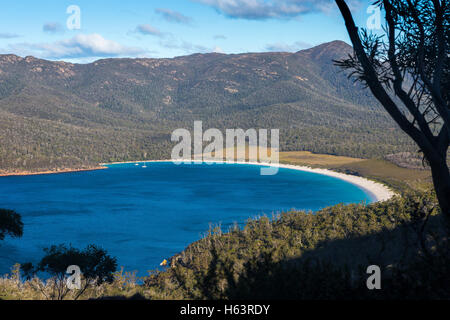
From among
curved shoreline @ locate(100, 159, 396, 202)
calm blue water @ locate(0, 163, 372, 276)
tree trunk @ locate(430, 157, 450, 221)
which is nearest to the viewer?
tree trunk @ locate(430, 157, 450, 221)

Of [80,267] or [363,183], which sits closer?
[80,267]

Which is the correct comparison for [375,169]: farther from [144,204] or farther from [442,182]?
[442,182]

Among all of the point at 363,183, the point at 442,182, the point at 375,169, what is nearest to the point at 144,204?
the point at 363,183

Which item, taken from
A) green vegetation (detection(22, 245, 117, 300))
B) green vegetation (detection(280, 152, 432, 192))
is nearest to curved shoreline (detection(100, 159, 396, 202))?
green vegetation (detection(280, 152, 432, 192))

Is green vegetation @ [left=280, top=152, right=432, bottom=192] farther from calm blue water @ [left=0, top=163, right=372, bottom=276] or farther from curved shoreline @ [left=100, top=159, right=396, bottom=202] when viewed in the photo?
calm blue water @ [left=0, top=163, right=372, bottom=276]

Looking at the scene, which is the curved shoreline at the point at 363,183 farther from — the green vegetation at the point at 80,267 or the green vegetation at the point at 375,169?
the green vegetation at the point at 80,267
